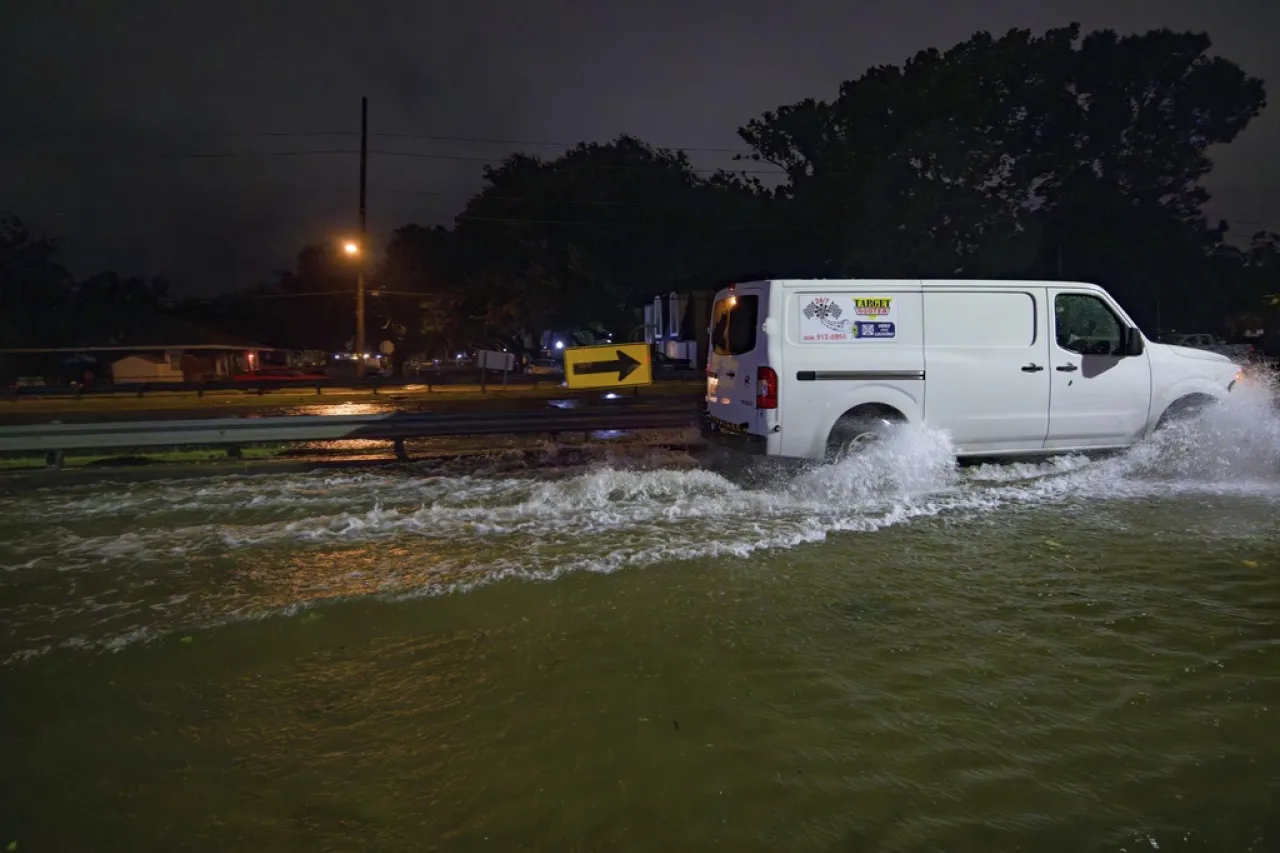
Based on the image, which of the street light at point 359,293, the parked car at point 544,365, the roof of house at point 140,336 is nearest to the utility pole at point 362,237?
the street light at point 359,293

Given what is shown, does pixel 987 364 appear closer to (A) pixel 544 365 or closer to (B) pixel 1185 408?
(B) pixel 1185 408

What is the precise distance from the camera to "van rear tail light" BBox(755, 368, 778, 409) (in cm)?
764

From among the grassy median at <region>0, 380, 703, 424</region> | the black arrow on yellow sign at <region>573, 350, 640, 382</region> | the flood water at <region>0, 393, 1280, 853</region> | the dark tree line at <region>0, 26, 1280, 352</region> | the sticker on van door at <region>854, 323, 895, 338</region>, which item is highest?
the dark tree line at <region>0, 26, 1280, 352</region>

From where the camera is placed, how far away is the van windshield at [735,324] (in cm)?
799

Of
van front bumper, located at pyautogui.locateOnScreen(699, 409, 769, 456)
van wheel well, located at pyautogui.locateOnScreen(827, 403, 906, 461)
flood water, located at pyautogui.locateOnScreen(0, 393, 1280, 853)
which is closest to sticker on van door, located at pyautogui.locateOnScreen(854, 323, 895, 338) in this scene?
van wheel well, located at pyautogui.locateOnScreen(827, 403, 906, 461)

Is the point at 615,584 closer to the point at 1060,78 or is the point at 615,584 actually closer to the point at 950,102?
the point at 950,102

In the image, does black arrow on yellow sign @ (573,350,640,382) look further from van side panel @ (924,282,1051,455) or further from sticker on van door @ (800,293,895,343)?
van side panel @ (924,282,1051,455)

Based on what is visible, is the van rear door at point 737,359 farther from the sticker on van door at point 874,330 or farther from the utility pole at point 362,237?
the utility pole at point 362,237

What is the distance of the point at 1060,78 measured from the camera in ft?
119

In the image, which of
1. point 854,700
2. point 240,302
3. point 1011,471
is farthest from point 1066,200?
point 240,302

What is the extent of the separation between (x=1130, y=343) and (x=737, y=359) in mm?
4051

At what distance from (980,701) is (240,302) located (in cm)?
7654

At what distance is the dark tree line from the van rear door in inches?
1024

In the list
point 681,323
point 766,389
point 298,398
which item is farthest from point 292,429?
point 298,398
